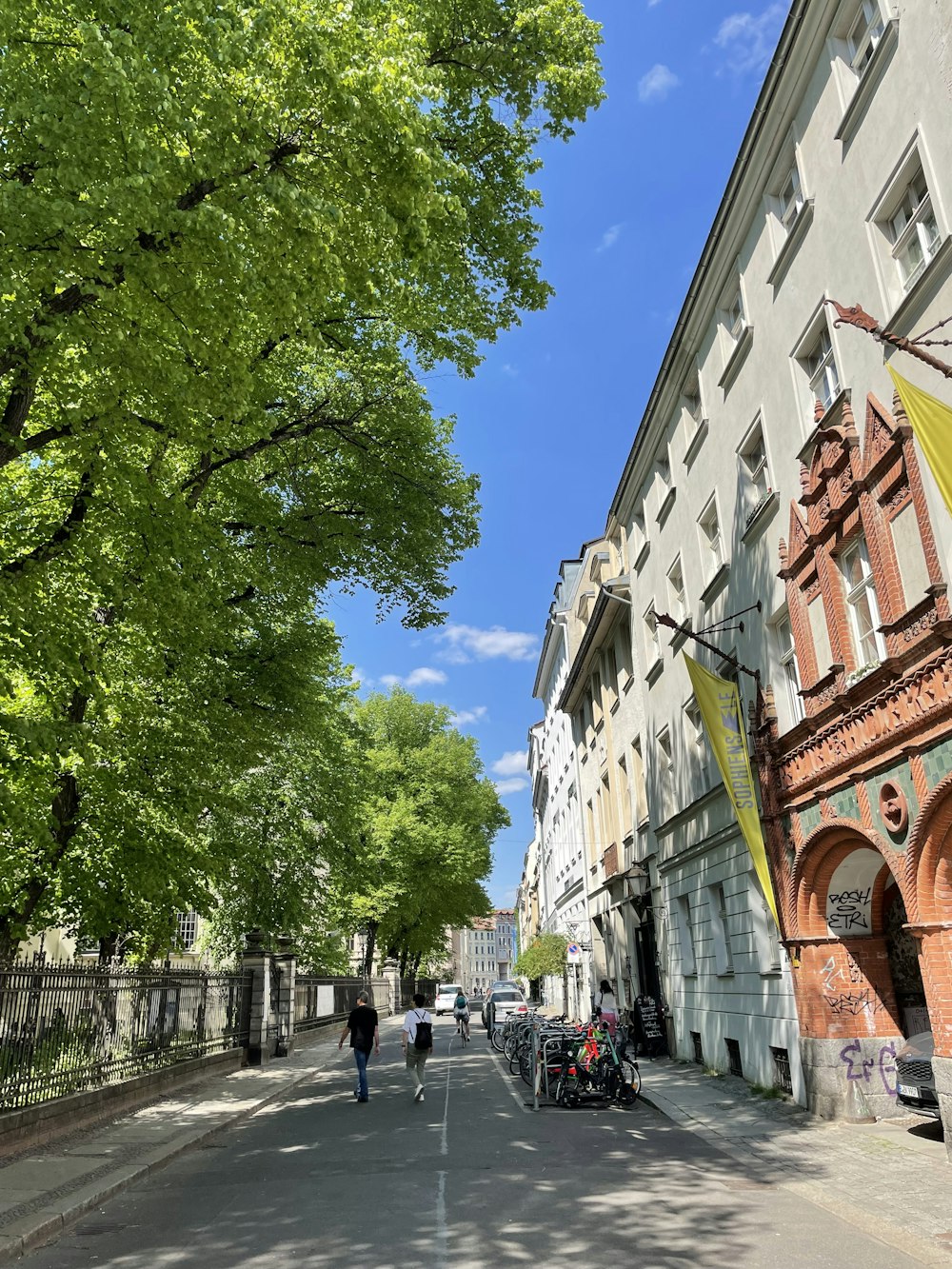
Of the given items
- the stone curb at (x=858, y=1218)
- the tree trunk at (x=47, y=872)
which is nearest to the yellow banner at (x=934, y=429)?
the stone curb at (x=858, y=1218)

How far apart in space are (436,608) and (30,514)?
279 inches

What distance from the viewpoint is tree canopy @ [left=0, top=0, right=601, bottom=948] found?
769 centimetres

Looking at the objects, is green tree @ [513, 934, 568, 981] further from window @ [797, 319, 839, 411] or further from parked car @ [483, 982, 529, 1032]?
window @ [797, 319, 839, 411]

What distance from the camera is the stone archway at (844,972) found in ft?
37.6

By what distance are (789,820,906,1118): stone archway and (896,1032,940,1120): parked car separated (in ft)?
5.62

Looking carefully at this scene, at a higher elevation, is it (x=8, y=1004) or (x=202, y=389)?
(x=202, y=389)

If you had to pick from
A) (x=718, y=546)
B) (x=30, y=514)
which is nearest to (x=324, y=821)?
(x=718, y=546)

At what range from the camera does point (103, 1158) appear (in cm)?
981

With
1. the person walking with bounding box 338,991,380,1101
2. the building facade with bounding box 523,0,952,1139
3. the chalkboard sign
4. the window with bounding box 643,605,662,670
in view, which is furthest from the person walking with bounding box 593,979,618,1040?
the window with bounding box 643,605,662,670

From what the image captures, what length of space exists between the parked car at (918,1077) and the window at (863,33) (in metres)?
11.3

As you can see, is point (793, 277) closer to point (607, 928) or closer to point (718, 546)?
point (718, 546)

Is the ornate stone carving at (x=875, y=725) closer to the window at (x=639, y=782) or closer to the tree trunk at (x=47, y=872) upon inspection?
the tree trunk at (x=47, y=872)

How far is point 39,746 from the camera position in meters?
9.93

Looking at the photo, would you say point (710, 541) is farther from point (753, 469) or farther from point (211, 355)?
point (211, 355)
